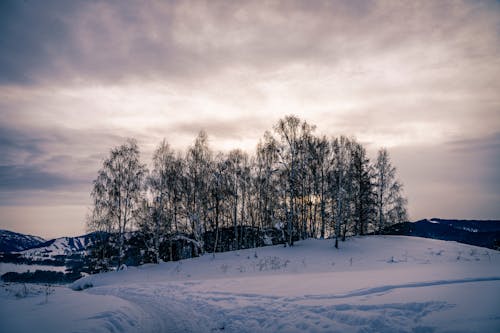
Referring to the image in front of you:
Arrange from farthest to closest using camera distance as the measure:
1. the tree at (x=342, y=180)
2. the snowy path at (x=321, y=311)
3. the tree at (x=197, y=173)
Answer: the tree at (x=197, y=173), the tree at (x=342, y=180), the snowy path at (x=321, y=311)

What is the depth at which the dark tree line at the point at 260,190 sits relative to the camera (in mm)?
29500

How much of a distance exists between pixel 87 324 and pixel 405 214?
3784 centimetres

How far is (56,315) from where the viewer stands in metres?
7.68

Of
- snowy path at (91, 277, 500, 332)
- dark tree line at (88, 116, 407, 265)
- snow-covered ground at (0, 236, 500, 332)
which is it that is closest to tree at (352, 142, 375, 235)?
dark tree line at (88, 116, 407, 265)

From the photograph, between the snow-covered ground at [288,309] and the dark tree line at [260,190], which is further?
the dark tree line at [260,190]

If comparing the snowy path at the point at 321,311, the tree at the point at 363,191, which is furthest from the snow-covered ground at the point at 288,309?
the tree at the point at 363,191

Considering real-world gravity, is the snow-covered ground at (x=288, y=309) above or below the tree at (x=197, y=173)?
below

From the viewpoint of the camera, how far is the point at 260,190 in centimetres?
3706

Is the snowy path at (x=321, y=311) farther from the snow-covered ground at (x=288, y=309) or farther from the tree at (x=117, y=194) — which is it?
the tree at (x=117, y=194)

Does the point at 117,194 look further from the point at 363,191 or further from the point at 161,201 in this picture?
the point at 363,191

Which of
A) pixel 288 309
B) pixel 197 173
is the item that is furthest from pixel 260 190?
pixel 288 309

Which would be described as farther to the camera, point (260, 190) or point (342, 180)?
point (260, 190)

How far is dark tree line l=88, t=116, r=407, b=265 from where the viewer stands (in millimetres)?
29500

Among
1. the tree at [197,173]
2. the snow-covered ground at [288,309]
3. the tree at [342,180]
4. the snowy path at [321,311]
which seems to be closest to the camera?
the snow-covered ground at [288,309]
